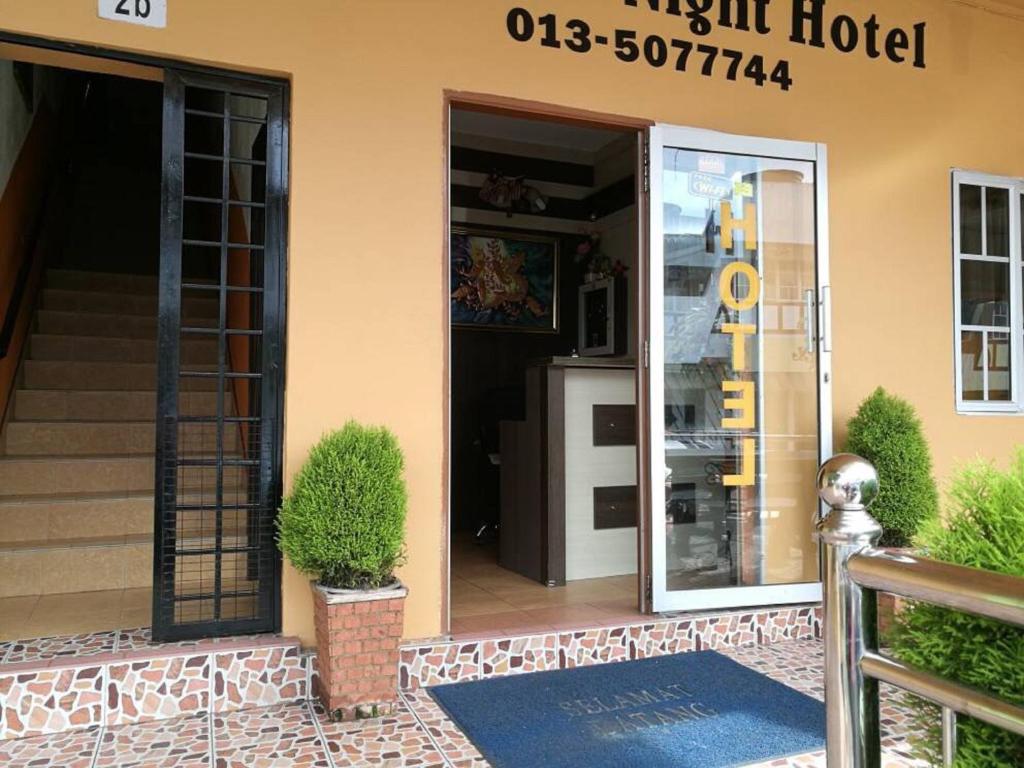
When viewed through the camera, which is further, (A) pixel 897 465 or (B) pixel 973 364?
(B) pixel 973 364

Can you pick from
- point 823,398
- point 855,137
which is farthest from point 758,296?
point 855,137

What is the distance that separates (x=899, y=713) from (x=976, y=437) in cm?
215

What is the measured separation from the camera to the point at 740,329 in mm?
3670

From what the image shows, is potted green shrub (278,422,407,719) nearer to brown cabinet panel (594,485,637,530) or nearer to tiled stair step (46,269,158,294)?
brown cabinet panel (594,485,637,530)

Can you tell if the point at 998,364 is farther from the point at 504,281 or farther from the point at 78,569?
the point at 78,569

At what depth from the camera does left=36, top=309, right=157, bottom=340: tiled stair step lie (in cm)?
508

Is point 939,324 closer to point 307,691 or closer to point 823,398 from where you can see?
point 823,398

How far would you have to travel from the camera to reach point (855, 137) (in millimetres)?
4004

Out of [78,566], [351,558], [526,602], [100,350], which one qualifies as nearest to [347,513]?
[351,558]

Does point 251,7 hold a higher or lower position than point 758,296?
higher

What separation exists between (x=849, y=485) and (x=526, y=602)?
2.75 m

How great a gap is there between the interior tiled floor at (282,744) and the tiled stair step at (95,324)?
3.28m

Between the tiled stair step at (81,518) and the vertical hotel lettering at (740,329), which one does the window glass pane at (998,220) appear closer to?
the vertical hotel lettering at (740,329)

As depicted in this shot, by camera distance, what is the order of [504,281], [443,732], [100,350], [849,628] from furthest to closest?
[504,281] → [100,350] → [443,732] → [849,628]
